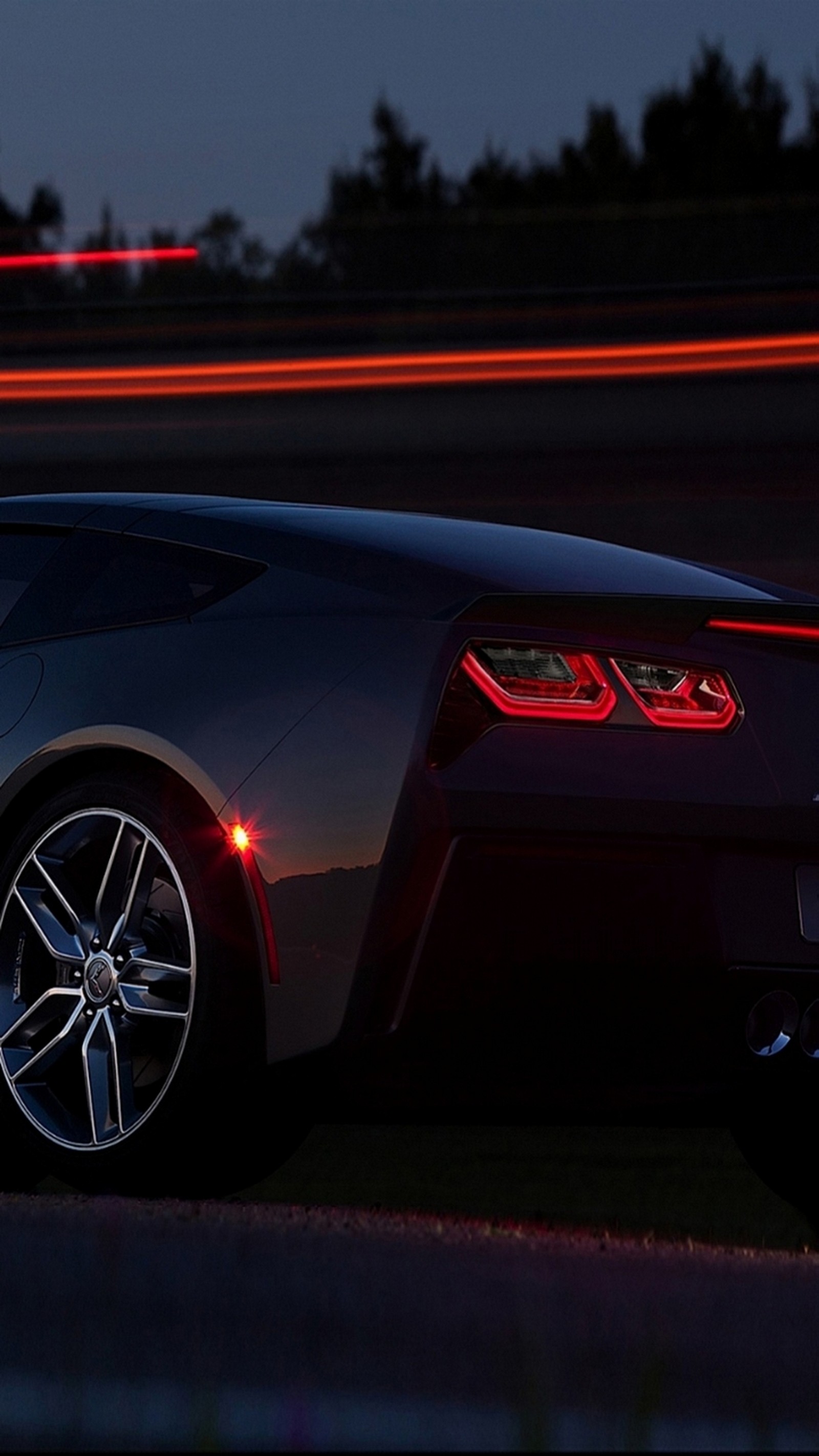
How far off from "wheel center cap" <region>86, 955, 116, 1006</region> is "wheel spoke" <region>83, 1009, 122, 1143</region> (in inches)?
1.3

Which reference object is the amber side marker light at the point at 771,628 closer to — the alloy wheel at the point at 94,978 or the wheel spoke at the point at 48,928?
the alloy wheel at the point at 94,978

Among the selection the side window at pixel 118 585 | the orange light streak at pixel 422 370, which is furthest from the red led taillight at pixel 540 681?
the orange light streak at pixel 422 370

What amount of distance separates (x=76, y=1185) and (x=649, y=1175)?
1.44 meters

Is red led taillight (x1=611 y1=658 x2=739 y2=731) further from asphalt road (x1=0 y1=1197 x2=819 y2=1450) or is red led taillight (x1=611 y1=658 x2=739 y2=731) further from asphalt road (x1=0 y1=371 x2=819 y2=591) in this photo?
asphalt road (x1=0 y1=371 x2=819 y2=591)

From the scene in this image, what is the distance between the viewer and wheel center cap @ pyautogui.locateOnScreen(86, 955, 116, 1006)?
4.80 m

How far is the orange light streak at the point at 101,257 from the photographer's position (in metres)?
39.2

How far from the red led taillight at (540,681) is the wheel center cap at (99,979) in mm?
1020

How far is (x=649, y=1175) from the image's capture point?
552 centimetres

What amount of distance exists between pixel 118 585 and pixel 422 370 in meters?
24.5

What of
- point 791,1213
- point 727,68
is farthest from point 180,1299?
point 727,68

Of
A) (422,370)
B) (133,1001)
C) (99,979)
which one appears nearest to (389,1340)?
(133,1001)

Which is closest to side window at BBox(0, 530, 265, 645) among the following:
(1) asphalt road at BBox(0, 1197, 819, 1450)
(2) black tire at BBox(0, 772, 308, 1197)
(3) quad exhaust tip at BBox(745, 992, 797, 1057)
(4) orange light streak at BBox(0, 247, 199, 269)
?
(2) black tire at BBox(0, 772, 308, 1197)

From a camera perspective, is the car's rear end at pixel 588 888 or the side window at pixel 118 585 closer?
the car's rear end at pixel 588 888

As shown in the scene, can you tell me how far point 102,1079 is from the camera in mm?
4738
